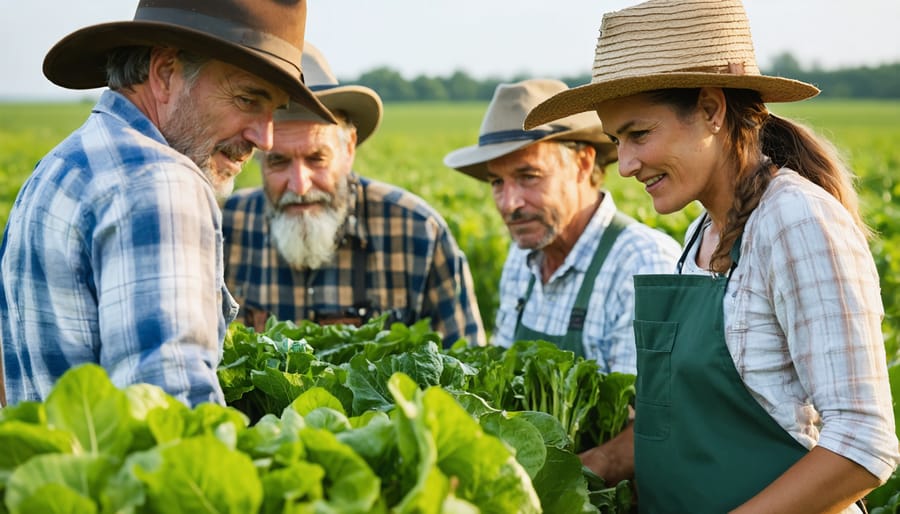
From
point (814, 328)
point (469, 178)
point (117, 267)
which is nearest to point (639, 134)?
point (814, 328)

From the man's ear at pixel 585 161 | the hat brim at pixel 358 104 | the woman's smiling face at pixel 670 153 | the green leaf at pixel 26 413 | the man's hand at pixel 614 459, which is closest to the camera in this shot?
the green leaf at pixel 26 413

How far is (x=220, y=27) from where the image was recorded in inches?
97.0

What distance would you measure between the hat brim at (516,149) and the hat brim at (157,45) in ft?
5.76

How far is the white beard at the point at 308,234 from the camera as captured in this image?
517 centimetres

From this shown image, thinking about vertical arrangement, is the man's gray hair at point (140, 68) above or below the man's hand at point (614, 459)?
above

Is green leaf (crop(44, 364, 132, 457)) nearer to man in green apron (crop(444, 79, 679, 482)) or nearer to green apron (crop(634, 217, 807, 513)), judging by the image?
green apron (crop(634, 217, 807, 513))

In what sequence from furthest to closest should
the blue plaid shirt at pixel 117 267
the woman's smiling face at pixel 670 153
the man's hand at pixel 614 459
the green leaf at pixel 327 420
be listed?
1. the man's hand at pixel 614 459
2. the woman's smiling face at pixel 670 153
3. the blue plaid shirt at pixel 117 267
4. the green leaf at pixel 327 420

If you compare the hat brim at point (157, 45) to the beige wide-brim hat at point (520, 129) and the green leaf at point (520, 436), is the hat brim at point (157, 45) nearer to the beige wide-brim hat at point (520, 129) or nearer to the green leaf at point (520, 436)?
the green leaf at point (520, 436)

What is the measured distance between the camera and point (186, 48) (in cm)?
248

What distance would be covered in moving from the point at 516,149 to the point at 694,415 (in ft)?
7.19

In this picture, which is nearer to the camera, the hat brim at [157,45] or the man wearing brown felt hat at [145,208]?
the man wearing brown felt hat at [145,208]

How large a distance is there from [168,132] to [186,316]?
0.78 meters

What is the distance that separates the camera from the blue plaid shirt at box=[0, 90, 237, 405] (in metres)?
1.93

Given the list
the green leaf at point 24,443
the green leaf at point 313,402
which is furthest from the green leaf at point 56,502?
the green leaf at point 313,402
